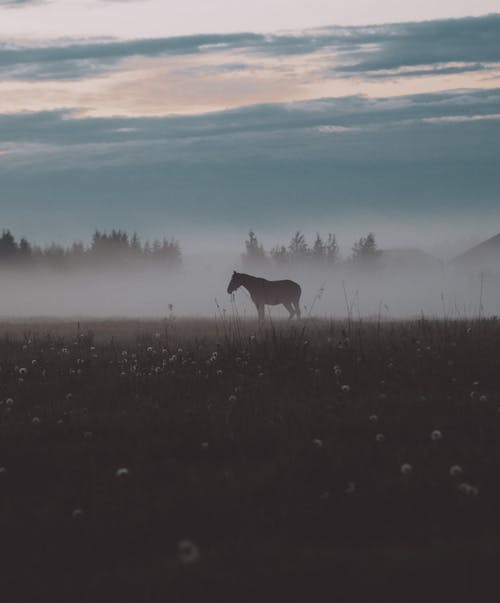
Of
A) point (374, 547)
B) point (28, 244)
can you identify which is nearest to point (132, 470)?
point (374, 547)

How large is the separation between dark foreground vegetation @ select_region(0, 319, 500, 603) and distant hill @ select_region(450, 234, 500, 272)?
571ft

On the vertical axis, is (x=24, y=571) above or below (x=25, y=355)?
below

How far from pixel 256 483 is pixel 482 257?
18799cm

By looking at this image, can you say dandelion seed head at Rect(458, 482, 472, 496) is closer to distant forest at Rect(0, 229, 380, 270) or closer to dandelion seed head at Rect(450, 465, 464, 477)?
dandelion seed head at Rect(450, 465, 464, 477)

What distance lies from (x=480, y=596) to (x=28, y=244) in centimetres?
15285

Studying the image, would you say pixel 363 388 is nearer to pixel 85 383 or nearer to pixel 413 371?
pixel 413 371

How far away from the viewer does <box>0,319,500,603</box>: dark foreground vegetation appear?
6156 millimetres

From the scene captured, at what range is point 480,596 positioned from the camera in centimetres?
580

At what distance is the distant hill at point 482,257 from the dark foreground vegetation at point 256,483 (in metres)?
174

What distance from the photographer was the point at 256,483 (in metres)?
8.23

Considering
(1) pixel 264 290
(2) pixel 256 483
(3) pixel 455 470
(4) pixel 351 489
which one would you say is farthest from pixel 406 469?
(1) pixel 264 290

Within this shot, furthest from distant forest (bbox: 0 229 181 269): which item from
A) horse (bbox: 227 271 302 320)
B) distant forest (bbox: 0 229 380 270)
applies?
horse (bbox: 227 271 302 320)

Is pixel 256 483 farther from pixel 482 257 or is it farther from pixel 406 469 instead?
pixel 482 257

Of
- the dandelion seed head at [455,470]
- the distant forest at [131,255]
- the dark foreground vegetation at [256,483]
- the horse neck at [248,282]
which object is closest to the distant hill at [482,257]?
the distant forest at [131,255]
